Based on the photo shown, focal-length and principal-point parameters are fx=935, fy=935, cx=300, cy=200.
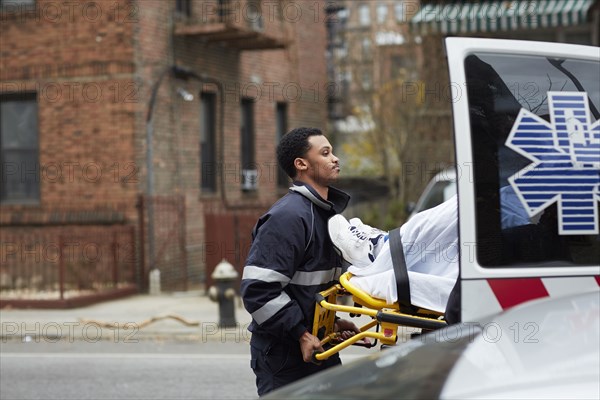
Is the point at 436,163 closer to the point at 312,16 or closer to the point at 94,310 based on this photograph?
the point at 312,16

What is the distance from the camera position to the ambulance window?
3.58 metres

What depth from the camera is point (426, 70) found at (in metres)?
19.8

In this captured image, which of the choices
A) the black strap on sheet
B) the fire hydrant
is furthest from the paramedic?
the fire hydrant

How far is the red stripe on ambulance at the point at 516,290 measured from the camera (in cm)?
355

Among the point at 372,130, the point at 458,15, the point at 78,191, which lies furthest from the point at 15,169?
the point at 372,130

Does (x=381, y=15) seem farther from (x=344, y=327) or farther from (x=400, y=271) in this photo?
(x=400, y=271)

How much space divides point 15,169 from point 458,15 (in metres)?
8.87

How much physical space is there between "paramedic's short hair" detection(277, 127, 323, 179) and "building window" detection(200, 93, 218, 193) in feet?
44.2

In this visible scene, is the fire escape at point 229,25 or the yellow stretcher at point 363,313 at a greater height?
the fire escape at point 229,25

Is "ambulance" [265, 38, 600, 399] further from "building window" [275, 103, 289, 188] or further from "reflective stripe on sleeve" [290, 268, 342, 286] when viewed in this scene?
"building window" [275, 103, 289, 188]

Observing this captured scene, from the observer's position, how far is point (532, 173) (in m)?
3.59

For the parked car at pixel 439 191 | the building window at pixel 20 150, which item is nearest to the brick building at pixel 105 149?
the building window at pixel 20 150

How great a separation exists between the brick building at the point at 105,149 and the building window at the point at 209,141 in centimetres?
71

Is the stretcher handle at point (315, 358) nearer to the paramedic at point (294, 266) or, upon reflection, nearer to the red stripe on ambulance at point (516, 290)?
the paramedic at point (294, 266)
